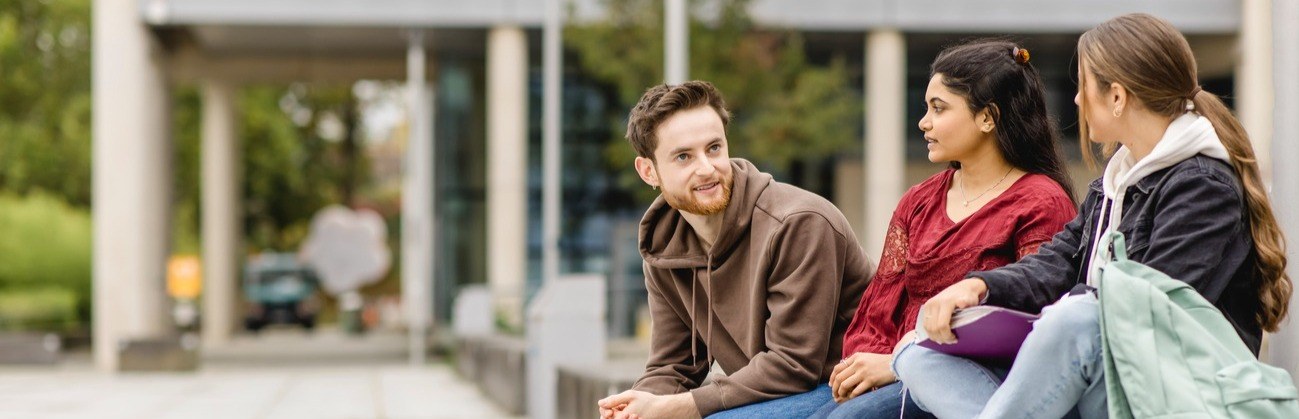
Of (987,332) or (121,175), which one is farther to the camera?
(121,175)

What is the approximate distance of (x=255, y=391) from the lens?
18969 mm

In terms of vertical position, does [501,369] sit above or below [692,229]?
below

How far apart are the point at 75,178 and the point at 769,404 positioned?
40.5 metres

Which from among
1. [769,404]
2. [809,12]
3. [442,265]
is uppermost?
[809,12]

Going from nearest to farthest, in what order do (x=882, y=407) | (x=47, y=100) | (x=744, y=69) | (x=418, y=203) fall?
(x=882, y=407), (x=744, y=69), (x=418, y=203), (x=47, y=100)

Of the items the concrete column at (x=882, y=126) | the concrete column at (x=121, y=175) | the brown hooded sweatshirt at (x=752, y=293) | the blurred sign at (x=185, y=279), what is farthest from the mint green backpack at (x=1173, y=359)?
the blurred sign at (x=185, y=279)

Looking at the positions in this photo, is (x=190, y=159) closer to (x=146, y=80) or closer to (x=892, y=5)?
(x=146, y=80)

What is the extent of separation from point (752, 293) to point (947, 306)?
918 millimetres

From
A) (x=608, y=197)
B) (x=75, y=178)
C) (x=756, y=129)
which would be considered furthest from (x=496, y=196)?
(x=75, y=178)

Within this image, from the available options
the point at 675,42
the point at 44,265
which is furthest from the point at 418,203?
the point at 675,42

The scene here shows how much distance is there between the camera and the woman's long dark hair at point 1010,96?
3.72 m

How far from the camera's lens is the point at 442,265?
33.0 meters

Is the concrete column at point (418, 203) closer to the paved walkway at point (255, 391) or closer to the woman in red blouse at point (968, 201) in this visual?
the paved walkway at point (255, 391)

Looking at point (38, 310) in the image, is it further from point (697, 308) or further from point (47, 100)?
point (697, 308)
